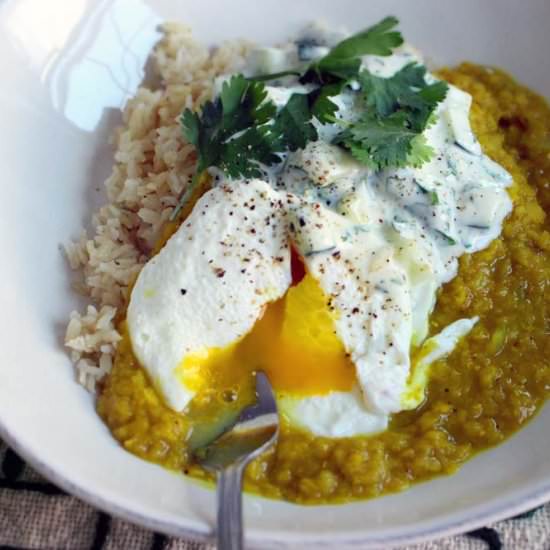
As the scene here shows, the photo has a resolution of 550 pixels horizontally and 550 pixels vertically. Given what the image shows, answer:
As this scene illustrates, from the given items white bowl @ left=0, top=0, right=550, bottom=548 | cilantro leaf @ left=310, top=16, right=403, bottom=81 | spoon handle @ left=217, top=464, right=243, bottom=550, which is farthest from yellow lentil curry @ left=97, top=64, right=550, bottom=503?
cilantro leaf @ left=310, top=16, right=403, bottom=81

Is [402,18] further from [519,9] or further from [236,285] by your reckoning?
[236,285]

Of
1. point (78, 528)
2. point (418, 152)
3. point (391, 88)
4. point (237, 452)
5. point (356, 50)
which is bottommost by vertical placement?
point (78, 528)

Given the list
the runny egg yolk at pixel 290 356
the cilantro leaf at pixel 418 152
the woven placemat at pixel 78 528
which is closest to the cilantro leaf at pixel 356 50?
the cilantro leaf at pixel 418 152

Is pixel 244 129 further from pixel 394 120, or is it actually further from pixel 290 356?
pixel 290 356

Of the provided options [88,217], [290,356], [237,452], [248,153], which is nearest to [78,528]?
[237,452]

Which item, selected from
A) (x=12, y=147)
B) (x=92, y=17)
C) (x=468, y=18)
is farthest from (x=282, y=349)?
(x=468, y=18)

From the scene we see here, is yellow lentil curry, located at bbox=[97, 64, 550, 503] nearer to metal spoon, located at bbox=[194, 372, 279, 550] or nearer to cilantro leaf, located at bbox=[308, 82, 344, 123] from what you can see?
metal spoon, located at bbox=[194, 372, 279, 550]

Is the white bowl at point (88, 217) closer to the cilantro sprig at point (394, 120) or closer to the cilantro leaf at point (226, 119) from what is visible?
the cilantro leaf at point (226, 119)

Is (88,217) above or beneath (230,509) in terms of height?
above
